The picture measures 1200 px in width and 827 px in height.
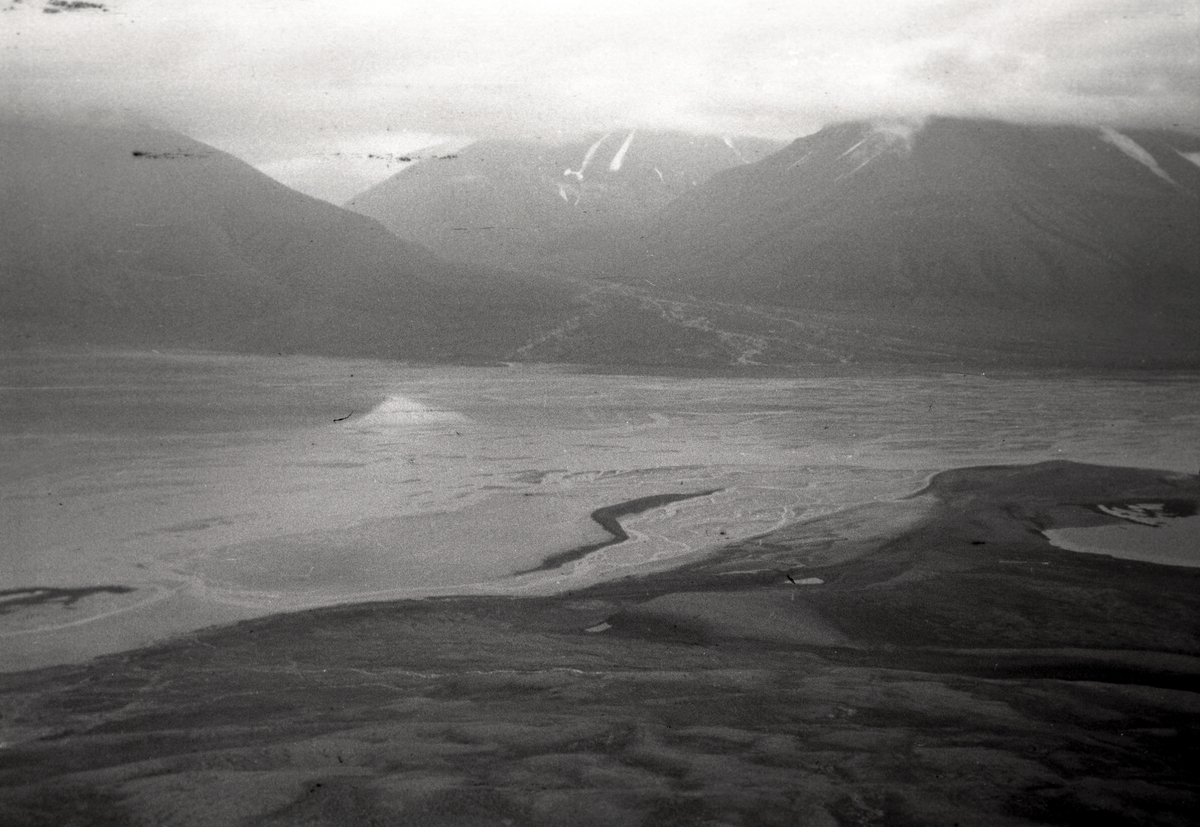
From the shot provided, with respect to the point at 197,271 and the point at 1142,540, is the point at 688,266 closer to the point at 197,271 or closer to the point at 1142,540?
the point at 197,271

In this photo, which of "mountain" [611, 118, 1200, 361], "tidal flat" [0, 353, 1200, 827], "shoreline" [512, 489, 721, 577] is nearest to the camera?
"tidal flat" [0, 353, 1200, 827]

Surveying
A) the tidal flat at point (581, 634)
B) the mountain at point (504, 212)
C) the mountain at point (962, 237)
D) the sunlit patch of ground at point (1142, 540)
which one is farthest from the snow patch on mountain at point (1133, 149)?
the sunlit patch of ground at point (1142, 540)

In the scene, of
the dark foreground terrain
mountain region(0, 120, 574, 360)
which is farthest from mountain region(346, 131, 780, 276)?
the dark foreground terrain

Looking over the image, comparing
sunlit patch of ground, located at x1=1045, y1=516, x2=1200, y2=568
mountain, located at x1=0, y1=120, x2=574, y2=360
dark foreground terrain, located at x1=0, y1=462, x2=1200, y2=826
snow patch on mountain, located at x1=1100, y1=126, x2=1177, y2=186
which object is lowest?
dark foreground terrain, located at x1=0, y1=462, x2=1200, y2=826

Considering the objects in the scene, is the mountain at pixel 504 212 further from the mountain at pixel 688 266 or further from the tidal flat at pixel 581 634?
the tidal flat at pixel 581 634

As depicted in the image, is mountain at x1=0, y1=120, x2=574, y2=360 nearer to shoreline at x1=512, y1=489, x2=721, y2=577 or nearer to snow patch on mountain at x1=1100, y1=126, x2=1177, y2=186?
shoreline at x1=512, y1=489, x2=721, y2=577

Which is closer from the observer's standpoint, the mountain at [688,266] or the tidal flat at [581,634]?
the tidal flat at [581,634]
